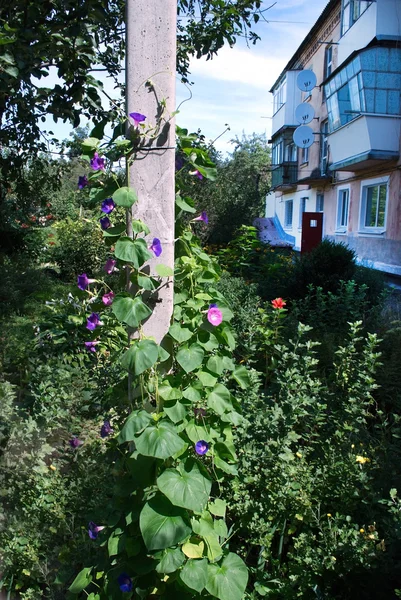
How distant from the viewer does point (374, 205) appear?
1348 cm

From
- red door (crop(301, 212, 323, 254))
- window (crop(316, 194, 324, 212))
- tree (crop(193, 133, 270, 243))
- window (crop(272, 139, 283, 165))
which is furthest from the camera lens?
window (crop(272, 139, 283, 165))

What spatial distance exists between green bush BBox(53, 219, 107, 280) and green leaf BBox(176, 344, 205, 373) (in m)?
8.15

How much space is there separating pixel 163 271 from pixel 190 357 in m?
0.27

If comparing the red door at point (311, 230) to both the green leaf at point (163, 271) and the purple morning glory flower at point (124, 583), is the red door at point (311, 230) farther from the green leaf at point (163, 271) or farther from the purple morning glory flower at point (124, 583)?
the purple morning glory flower at point (124, 583)

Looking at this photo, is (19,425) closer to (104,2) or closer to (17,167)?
(17,167)

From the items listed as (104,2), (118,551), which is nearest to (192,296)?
(118,551)

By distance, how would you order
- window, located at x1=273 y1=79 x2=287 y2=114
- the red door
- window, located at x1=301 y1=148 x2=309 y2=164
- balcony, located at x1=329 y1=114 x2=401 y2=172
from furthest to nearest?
1. window, located at x1=273 y1=79 x2=287 y2=114
2. window, located at x1=301 y1=148 x2=309 y2=164
3. balcony, located at x1=329 y1=114 x2=401 y2=172
4. the red door

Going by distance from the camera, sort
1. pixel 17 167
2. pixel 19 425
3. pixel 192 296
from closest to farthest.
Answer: pixel 192 296 → pixel 19 425 → pixel 17 167

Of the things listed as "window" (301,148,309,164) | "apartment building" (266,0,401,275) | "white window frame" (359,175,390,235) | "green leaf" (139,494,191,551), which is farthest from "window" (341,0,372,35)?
"green leaf" (139,494,191,551)

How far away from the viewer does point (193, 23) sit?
16.3 ft

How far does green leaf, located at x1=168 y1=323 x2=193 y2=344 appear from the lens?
4.83ft

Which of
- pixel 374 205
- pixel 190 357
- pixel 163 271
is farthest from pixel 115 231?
pixel 374 205

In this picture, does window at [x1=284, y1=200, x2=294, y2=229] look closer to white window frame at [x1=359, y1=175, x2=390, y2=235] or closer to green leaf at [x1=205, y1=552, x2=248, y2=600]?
white window frame at [x1=359, y1=175, x2=390, y2=235]

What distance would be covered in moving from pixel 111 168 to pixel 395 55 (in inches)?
463
